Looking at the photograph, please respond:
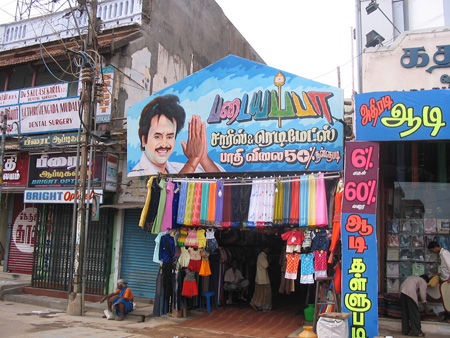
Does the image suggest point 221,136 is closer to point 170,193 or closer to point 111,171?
point 170,193

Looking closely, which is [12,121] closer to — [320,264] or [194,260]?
[194,260]

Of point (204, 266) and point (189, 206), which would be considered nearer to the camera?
point (189, 206)

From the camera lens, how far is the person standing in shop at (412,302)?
8.20 meters

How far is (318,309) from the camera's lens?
8500 mm

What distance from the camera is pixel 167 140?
10.9 m

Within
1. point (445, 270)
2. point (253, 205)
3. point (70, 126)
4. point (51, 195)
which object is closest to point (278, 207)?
point (253, 205)

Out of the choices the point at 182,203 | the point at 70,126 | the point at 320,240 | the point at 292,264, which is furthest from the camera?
the point at 70,126

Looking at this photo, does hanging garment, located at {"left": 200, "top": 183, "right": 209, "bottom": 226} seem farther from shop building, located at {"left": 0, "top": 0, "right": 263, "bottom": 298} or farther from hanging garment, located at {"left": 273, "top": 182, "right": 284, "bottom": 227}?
shop building, located at {"left": 0, "top": 0, "right": 263, "bottom": 298}

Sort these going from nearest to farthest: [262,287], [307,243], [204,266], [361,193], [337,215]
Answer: [361,193] < [337,215] < [307,243] < [204,266] < [262,287]

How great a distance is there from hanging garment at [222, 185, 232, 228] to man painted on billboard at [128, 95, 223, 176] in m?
0.65

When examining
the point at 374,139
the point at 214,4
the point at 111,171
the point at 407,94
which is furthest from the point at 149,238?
the point at 214,4

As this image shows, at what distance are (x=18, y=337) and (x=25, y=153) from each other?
7.94 meters

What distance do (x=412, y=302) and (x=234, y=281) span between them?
466 centimetres

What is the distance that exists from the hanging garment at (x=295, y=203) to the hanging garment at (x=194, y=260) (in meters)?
2.60
